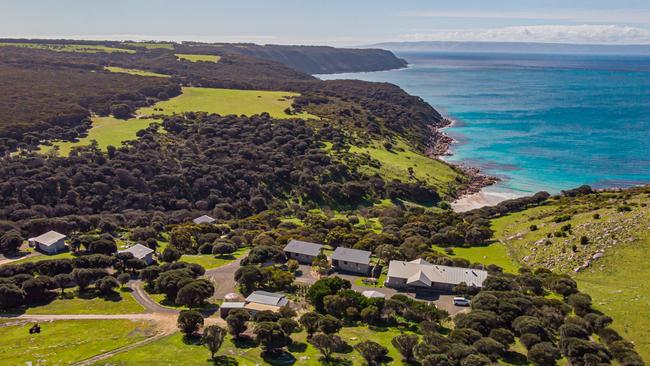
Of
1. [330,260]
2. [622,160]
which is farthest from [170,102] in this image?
[622,160]

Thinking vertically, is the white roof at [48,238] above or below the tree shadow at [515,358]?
below

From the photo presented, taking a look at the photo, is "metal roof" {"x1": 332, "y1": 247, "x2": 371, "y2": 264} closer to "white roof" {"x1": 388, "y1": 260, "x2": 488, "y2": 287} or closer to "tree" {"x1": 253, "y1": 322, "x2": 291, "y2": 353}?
"white roof" {"x1": 388, "y1": 260, "x2": 488, "y2": 287}

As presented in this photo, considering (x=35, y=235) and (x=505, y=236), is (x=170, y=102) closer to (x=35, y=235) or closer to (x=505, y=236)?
(x=35, y=235)

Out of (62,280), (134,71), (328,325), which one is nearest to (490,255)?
(328,325)

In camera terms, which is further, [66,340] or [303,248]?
[303,248]

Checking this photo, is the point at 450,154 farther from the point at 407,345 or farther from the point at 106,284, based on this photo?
the point at 106,284

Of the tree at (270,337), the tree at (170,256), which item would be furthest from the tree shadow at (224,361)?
the tree at (170,256)

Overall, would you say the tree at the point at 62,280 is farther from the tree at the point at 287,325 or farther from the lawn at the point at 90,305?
the tree at the point at 287,325

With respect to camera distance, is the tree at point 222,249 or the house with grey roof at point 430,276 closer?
the house with grey roof at point 430,276
